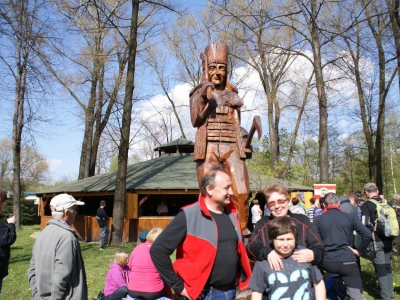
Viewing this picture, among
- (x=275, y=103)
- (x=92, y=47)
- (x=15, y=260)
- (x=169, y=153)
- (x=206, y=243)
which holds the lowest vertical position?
(x=15, y=260)

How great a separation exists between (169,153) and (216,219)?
20.9 metres

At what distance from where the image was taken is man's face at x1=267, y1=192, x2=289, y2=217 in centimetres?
327

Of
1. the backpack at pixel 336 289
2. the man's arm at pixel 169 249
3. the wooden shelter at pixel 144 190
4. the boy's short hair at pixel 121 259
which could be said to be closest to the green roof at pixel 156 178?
the wooden shelter at pixel 144 190

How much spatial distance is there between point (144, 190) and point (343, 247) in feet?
39.7

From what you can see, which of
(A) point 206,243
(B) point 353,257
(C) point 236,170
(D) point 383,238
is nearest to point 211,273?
(A) point 206,243

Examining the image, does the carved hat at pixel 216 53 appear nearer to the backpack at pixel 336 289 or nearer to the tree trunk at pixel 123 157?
the backpack at pixel 336 289

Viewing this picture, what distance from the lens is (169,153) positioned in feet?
78.3

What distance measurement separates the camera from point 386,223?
611 cm

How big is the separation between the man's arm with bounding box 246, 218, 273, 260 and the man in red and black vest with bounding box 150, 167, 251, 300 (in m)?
0.08

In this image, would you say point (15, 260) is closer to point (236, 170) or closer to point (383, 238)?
point (236, 170)

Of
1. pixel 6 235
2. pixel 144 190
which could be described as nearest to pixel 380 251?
pixel 6 235

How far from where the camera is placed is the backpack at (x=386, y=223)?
6.09 meters

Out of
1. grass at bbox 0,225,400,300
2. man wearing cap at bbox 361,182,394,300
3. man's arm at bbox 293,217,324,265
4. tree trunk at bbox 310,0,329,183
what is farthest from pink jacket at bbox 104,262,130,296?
tree trunk at bbox 310,0,329,183

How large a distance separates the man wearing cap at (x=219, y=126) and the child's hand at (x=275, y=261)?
214cm
